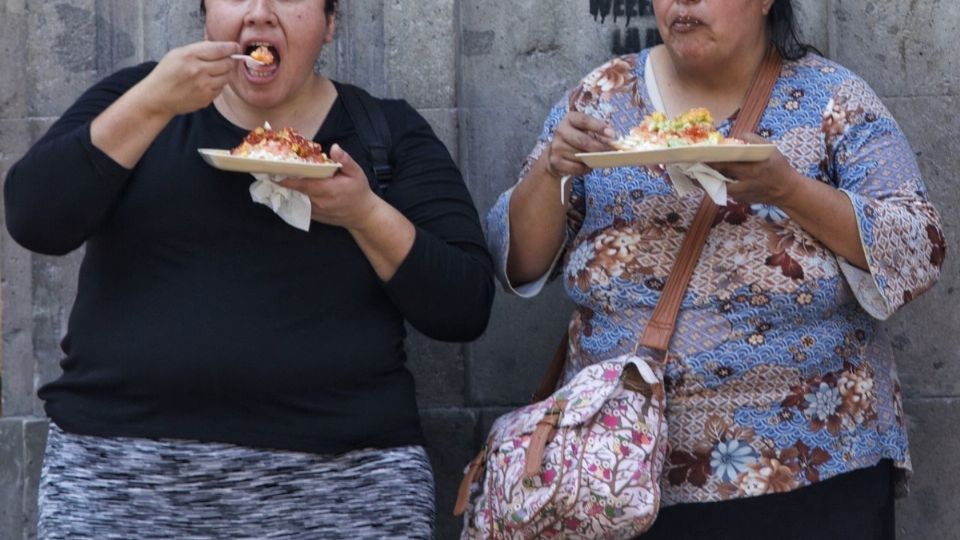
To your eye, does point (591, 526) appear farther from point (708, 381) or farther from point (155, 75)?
point (155, 75)

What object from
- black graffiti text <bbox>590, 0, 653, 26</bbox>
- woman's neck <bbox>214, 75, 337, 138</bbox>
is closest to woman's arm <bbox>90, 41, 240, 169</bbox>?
woman's neck <bbox>214, 75, 337, 138</bbox>

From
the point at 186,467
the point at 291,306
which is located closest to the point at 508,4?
the point at 291,306

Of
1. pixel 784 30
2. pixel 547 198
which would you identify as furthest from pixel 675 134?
pixel 784 30

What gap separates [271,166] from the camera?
363cm

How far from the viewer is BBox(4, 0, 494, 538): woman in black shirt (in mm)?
3801

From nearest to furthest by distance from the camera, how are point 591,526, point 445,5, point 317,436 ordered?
1. point 591,526
2. point 317,436
3. point 445,5

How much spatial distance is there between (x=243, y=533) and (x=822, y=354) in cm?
138

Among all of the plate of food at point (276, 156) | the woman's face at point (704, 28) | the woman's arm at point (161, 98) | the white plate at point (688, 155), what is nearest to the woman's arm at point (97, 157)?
the woman's arm at point (161, 98)

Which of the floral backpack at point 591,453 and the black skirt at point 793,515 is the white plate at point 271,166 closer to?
the floral backpack at point 591,453

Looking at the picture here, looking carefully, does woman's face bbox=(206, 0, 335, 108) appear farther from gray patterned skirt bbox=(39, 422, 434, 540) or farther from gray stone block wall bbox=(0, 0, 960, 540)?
gray patterned skirt bbox=(39, 422, 434, 540)

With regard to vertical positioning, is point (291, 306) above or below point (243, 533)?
above

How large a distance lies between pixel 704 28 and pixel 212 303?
130cm

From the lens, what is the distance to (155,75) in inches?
147

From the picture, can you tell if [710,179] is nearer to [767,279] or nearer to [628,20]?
[767,279]
